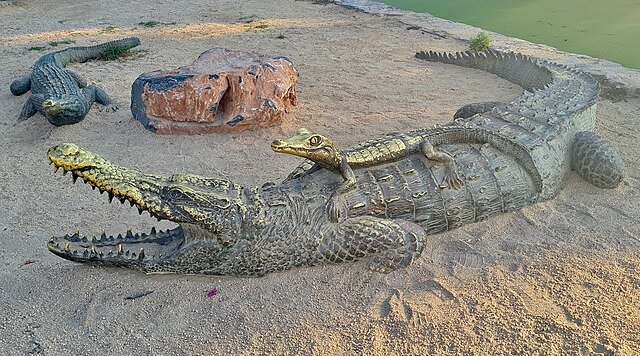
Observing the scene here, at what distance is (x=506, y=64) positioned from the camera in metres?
6.12

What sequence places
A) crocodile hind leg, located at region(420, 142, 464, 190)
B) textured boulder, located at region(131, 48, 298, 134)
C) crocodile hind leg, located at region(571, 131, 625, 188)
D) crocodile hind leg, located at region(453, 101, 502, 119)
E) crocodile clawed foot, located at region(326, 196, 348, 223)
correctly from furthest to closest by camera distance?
textured boulder, located at region(131, 48, 298, 134) → crocodile hind leg, located at region(453, 101, 502, 119) → crocodile hind leg, located at region(571, 131, 625, 188) → crocodile hind leg, located at region(420, 142, 464, 190) → crocodile clawed foot, located at region(326, 196, 348, 223)

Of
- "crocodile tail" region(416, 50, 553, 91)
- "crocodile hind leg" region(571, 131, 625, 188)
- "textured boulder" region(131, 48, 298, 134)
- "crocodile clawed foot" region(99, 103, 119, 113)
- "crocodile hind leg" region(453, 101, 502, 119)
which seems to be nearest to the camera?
"crocodile hind leg" region(571, 131, 625, 188)

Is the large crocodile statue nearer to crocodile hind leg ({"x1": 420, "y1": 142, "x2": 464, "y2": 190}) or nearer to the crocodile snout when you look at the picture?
crocodile hind leg ({"x1": 420, "y1": 142, "x2": 464, "y2": 190})

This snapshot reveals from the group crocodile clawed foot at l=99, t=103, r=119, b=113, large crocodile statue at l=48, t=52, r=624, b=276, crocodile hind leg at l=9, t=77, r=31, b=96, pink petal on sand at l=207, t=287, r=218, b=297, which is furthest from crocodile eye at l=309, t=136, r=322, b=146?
crocodile hind leg at l=9, t=77, r=31, b=96

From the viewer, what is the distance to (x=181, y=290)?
9.25 ft

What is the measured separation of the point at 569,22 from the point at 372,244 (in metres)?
7.03

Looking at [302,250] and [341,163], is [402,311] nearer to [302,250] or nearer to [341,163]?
[302,250]

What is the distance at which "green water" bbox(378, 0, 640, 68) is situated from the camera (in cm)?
714

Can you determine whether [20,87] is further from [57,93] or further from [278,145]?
[278,145]

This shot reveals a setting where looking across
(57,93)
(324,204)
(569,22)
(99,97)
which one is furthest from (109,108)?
(569,22)

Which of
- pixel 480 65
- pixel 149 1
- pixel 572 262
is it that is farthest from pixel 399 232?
pixel 149 1

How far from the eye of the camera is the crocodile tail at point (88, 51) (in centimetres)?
718

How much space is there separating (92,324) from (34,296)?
46 centimetres

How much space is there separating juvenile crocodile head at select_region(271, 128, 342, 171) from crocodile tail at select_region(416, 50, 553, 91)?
310cm
